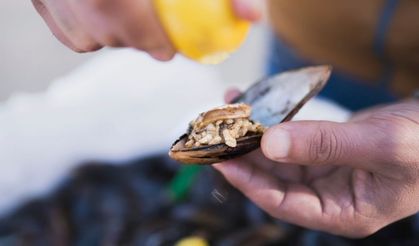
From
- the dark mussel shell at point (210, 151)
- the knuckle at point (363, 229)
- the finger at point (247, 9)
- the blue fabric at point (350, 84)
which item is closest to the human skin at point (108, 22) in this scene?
the finger at point (247, 9)

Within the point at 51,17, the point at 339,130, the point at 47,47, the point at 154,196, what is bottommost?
the point at 154,196

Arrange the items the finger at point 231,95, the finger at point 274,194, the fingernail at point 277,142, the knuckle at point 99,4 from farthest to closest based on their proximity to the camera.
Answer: the finger at point 231,95
the finger at point 274,194
the fingernail at point 277,142
the knuckle at point 99,4

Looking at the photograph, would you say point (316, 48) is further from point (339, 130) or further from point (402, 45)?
point (339, 130)

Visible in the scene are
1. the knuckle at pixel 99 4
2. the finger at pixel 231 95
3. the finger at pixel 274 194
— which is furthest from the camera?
the finger at pixel 231 95

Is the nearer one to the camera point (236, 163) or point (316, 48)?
point (236, 163)

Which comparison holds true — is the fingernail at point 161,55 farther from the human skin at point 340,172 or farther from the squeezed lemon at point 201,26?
the human skin at point 340,172

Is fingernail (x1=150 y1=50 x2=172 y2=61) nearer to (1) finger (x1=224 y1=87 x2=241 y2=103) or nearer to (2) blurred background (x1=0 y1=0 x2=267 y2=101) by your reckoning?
(1) finger (x1=224 y1=87 x2=241 y2=103)

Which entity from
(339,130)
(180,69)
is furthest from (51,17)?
(180,69)

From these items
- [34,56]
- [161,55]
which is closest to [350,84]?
[161,55]
